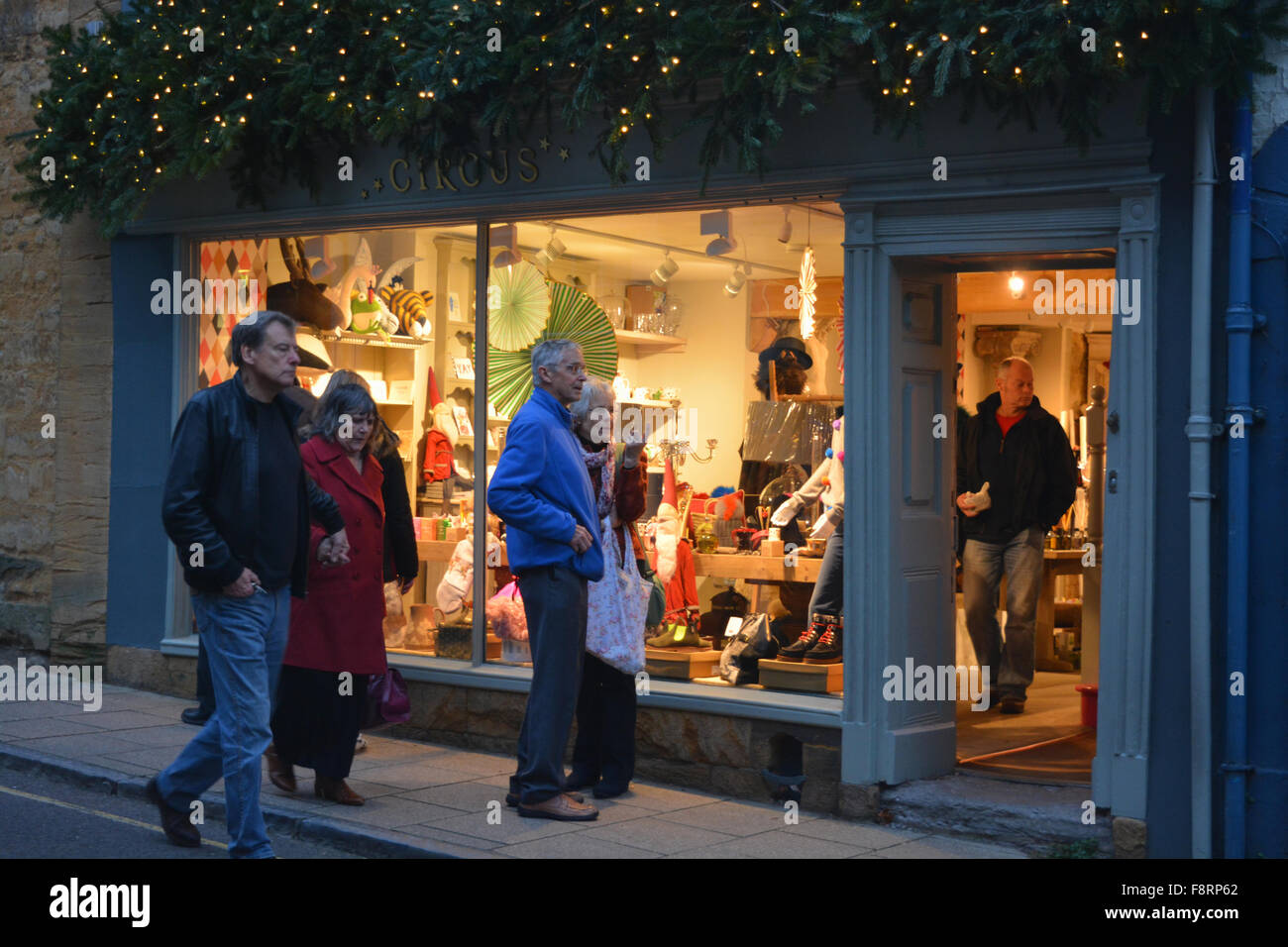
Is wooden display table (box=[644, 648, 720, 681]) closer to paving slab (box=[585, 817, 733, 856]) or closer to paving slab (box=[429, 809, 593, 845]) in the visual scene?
paving slab (box=[585, 817, 733, 856])

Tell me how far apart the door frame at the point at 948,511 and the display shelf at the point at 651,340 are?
6.03ft

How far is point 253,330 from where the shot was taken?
604cm

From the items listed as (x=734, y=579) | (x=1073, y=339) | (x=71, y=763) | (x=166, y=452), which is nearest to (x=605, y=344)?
(x=734, y=579)

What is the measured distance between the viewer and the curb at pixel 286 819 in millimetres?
6469

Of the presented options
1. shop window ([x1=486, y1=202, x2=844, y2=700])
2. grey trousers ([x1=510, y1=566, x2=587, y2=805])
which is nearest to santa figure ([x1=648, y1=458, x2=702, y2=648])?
shop window ([x1=486, y1=202, x2=844, y2=700])

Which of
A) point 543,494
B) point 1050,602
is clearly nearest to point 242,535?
point 543,494

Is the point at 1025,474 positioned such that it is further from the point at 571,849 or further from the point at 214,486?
the point at 214,486

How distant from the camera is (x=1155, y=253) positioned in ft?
22.1

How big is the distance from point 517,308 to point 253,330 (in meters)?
3.39

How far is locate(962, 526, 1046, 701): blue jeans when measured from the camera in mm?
9688

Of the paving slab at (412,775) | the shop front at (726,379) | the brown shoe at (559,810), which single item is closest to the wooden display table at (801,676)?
the shop front at (726,379)

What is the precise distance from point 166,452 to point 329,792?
3.84 meters

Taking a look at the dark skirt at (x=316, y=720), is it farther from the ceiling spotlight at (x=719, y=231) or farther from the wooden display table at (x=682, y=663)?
the ceiling spotlight at (x=719, y=231)

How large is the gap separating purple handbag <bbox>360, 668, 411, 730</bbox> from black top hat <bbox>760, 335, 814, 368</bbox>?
296cm
